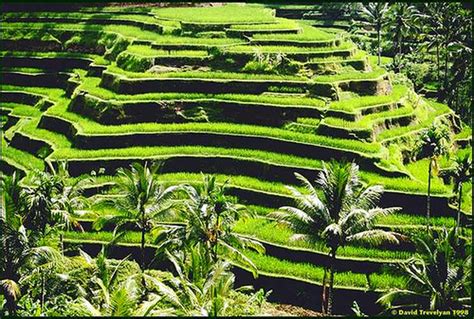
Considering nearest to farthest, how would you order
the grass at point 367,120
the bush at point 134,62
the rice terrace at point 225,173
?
the rice terrace at point 225,173
the grass at point 367,120
the bush at point 134,62

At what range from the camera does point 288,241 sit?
1722 centimetres

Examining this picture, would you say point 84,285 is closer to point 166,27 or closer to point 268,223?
point 268,223

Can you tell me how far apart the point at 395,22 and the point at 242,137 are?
1748 centimetres

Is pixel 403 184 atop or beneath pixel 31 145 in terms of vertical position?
atop

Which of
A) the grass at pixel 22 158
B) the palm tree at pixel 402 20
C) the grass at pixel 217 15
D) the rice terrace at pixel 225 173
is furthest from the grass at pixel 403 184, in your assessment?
the palm tree at pixel 402 20

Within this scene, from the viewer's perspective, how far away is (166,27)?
28.5m

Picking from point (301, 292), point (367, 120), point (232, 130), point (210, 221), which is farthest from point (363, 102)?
point (210, 221)

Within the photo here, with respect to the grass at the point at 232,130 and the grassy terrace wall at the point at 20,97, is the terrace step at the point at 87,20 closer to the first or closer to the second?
the grassy terrace wall at the point at 20,97

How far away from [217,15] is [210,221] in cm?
1737

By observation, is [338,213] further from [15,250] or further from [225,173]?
[15,250]

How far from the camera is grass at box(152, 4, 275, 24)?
2788 cm

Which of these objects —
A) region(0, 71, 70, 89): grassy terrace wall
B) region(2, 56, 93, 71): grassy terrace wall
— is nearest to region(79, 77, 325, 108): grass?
region(0, 71, 70, 89): grassy terrace wall

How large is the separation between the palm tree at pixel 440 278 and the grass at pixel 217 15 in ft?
54.4

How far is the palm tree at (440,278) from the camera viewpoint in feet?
43.4
